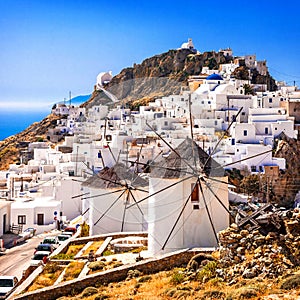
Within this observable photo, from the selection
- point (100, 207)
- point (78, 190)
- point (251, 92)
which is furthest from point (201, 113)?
point (100, 207)

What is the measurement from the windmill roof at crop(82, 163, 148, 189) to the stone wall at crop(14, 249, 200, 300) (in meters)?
6.47

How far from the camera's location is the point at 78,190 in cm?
3186

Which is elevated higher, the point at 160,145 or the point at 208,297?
the point at 160,145

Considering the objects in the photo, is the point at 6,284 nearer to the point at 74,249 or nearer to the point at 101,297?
the point at 74,249

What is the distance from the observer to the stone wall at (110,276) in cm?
1198

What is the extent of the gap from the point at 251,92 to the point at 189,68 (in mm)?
31452

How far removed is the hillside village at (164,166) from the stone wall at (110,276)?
55.8 inches

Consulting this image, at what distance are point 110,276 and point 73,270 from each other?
180 centimetres

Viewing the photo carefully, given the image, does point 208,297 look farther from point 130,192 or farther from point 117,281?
point 130,192

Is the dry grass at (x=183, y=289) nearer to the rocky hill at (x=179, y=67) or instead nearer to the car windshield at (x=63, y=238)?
the car windshield at (x=63, y=238)

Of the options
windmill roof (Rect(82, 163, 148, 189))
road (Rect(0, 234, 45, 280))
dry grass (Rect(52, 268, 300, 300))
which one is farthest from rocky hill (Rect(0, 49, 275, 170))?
dry grass (Rect(52, 268, 300, 300))

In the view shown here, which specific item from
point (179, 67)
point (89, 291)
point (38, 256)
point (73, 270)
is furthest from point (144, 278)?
point (179, 67)

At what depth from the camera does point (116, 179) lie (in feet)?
63.2

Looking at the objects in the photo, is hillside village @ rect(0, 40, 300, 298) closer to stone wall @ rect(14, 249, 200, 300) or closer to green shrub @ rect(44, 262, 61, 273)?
stone wall @ rect(14, 249, 200, 300)
